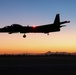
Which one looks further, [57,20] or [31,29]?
[57,20]

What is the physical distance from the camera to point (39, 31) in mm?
76750

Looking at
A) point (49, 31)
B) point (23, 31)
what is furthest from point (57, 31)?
point (23, 31)
